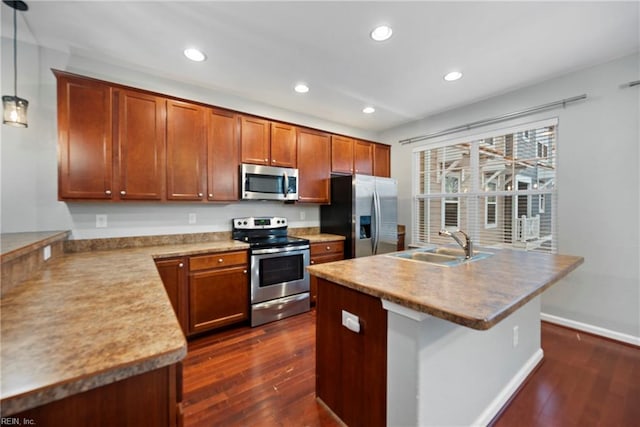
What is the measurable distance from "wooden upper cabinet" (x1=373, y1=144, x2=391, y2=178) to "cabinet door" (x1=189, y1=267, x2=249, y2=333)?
2.76m

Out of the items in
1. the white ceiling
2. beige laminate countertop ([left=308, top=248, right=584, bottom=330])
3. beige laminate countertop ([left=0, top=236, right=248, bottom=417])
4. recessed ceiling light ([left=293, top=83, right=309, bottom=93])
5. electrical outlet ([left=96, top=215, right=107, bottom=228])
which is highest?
recessed ceiling light ([left=293, top=83, right=309, bottom=93])

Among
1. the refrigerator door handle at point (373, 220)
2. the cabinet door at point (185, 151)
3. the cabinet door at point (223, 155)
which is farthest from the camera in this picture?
the refrigerator door handle at point (373, 220)

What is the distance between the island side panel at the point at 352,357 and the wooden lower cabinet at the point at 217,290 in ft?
4.40

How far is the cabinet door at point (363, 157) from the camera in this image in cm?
419

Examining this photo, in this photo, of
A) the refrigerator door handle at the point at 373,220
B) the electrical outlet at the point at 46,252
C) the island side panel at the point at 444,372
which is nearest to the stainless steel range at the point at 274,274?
the refrigerator door handle at the point at 373,220

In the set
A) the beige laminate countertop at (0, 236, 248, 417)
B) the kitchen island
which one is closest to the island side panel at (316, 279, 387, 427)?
the kitchen island

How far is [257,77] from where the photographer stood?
2.83 meters

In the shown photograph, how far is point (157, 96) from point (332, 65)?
5.74 ft

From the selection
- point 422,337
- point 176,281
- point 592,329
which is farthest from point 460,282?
point 592,329

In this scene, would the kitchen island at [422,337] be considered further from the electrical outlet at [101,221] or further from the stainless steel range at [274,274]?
the electrical outlet at [101,221]

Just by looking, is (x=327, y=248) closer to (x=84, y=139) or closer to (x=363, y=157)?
(x=363, y=157)

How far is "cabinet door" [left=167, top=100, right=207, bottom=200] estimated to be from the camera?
2686 mm

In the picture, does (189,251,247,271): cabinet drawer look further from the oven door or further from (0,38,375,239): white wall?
(0,38,375,239): white wall

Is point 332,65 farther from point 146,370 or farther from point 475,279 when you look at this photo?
point 146,370
